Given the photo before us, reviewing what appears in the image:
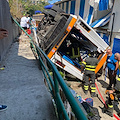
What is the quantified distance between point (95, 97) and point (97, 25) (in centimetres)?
461

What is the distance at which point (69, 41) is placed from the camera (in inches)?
249

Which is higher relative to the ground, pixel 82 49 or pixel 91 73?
pixel 82 49

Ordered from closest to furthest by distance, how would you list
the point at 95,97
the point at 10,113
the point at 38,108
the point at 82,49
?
the point at 10,113 < the point at 38,108 < the point at 95,97 < the point at 82,49

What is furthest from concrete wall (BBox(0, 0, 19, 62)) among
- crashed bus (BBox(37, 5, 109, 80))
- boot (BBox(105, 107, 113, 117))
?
boot (BBox(105, 107, 113, 117))

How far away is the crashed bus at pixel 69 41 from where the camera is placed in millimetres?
4809

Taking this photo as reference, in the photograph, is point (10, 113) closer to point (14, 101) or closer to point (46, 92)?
point (14, 101)

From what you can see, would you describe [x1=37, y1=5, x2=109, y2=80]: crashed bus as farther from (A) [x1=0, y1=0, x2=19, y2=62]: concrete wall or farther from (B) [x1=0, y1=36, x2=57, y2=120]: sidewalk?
(B) [x1=0, y1=36, x2=57, y2=120]: sidewalk

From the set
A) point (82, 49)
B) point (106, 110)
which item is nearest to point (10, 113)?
point (106, 110)

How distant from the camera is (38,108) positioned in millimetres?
2053

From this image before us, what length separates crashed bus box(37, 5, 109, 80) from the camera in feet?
15.8

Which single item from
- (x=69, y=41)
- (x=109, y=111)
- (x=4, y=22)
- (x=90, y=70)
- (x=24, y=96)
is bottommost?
(x=109, y=111)

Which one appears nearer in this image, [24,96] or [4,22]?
[24,96]

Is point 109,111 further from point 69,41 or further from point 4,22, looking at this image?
point 4,22

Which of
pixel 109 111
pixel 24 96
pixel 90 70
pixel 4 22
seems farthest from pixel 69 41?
pixel 24 96
